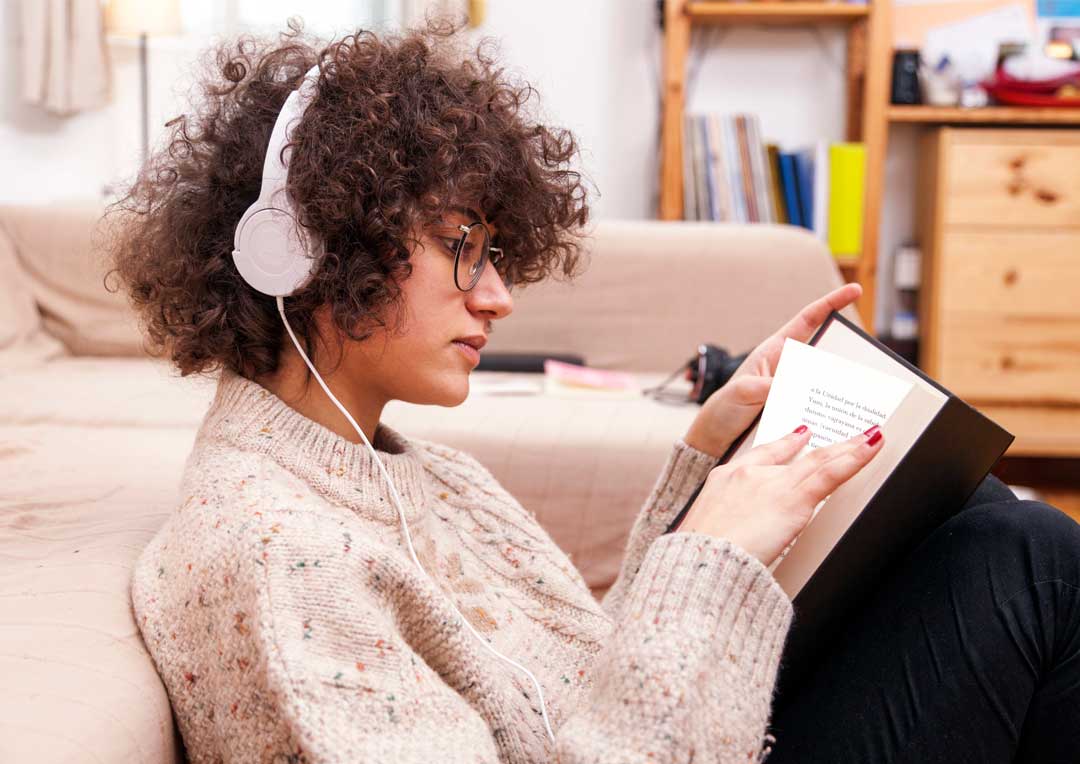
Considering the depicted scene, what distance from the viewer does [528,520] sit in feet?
3.52

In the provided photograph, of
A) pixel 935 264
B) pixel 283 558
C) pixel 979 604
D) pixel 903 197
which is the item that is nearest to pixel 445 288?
pixel 283 558

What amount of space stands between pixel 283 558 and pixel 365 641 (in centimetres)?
7

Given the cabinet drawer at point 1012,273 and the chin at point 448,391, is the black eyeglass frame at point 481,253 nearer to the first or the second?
the chin at point 448,391

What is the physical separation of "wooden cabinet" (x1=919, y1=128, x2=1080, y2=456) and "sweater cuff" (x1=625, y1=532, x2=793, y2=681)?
7.68ft

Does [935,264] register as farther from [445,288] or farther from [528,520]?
[445,288]

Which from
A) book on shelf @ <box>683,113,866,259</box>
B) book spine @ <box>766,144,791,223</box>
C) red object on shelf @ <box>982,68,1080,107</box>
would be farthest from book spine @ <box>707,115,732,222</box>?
red object on shelf @ <box>982,68,1080,107</box>

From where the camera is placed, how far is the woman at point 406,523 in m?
0.65

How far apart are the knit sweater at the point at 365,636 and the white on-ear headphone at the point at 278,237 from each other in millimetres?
52

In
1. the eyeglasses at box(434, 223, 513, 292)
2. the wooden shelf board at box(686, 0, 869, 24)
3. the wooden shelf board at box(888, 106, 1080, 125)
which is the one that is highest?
the wooden shelf board at box(686, 0, 869, 24)

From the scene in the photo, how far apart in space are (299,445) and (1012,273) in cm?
251

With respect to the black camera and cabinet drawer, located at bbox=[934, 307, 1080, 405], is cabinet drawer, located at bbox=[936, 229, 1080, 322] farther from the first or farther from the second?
the black camera

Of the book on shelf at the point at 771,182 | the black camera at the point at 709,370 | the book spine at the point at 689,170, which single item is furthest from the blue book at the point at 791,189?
the black camera at the point at 709,370

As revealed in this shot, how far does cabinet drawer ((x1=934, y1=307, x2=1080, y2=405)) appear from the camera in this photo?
2859 mm

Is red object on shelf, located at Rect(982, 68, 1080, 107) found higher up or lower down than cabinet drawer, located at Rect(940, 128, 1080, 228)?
higher up
